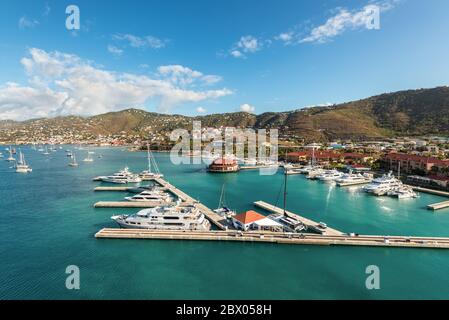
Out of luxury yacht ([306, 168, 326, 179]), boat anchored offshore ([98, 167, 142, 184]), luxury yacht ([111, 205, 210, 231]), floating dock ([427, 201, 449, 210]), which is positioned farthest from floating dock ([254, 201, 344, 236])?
boat anchored offshore ([98, 167, 142, 184])

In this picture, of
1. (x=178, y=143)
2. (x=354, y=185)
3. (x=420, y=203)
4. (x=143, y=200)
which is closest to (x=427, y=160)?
(x=354, y=185)

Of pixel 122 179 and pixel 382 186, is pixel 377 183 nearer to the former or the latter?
pixel 382 186

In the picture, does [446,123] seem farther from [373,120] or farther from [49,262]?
[49,262]

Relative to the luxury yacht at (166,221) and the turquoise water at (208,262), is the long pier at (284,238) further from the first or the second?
the luxury yacht at (166,221)

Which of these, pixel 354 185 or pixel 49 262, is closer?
pixel 49 262

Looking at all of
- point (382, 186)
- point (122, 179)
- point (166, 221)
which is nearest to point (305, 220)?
point (166, 221)
